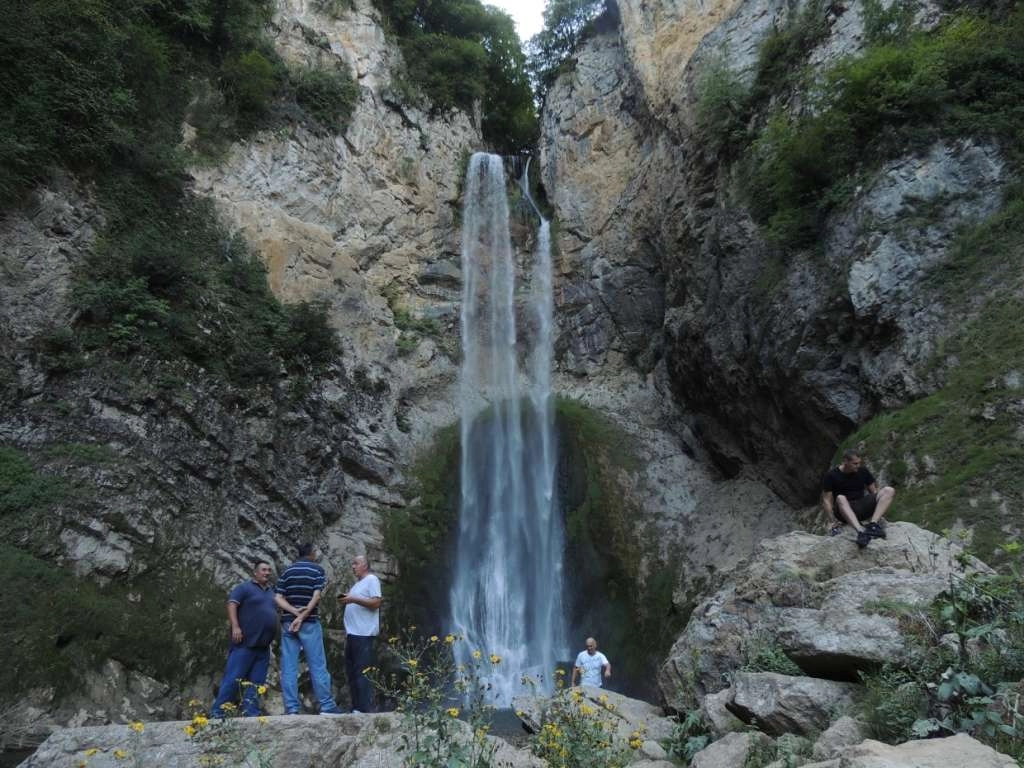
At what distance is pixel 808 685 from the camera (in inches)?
176

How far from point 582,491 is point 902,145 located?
31.6 ft

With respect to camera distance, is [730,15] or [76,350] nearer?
[76,350]

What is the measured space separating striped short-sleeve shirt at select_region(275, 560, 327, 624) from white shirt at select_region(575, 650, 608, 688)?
3.79 m

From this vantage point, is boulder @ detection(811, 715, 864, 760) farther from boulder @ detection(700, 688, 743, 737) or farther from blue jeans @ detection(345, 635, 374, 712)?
blue jeans @ detection(345, 635, 374, 712)

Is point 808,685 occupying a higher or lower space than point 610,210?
lower

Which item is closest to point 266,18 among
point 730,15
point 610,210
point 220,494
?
point 610,210

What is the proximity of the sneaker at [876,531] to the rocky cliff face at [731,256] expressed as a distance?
499 cm

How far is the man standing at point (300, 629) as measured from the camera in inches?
232

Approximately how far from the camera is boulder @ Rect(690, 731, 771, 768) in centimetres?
418

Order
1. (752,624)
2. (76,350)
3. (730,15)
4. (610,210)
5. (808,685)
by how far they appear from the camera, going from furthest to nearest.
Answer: (610,210)
(730,15)
(76,350)
(752,624)
(808,685)

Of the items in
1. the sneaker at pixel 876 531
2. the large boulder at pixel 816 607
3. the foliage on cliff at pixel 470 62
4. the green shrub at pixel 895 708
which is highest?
the foliage on cliff at pixel 470 62

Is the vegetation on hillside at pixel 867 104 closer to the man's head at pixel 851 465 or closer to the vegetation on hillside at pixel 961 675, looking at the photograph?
the man's head at pixel 851 465

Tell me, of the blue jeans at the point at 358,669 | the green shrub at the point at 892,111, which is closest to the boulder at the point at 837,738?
the blue jeans at the point at 358,669

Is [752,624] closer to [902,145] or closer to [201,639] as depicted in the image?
[201,639]
